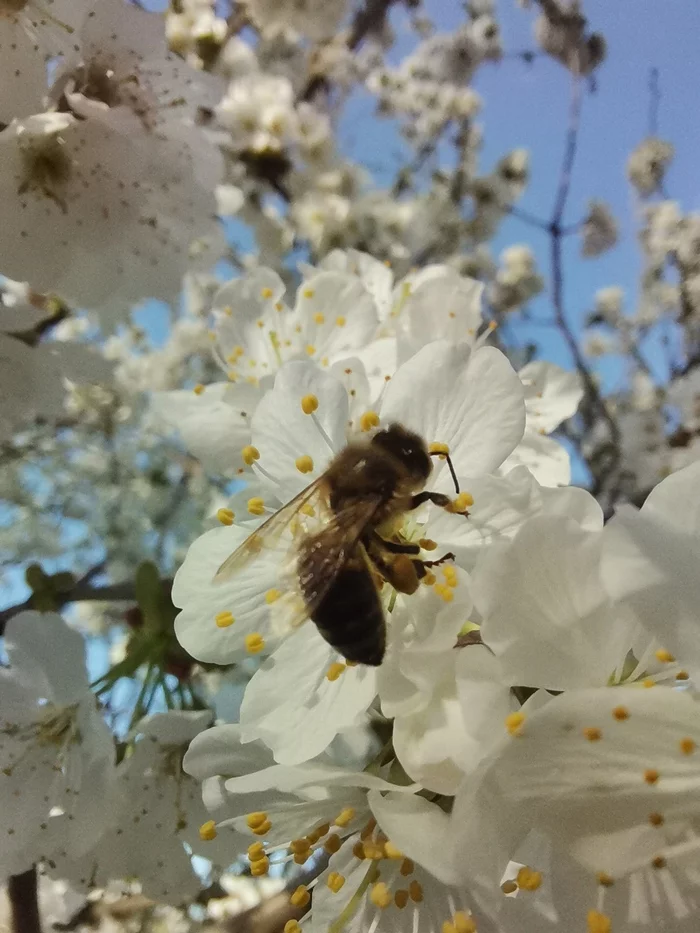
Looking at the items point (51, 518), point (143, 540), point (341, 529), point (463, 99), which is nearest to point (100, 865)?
point (341, 529)

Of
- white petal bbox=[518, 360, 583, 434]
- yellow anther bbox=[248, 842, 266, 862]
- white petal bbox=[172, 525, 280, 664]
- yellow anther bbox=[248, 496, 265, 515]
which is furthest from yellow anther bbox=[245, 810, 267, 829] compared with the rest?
white petal bbox=[518, 360, 583, 434]

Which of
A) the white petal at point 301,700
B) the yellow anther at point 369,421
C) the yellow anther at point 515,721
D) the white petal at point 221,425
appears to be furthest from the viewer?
the white petal at point 221,425

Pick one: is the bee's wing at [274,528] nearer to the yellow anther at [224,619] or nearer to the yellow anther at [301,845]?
the yellow anther at [224,619]

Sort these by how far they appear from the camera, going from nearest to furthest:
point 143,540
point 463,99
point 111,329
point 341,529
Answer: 1. point 341,529
2. point 111,329
3. point 143,540
4. point 463,99

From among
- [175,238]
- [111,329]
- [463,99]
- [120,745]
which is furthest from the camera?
[463,99]

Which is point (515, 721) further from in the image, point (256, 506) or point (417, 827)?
point (256, 506)

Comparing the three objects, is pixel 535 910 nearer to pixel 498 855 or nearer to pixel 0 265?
pixel 498 855

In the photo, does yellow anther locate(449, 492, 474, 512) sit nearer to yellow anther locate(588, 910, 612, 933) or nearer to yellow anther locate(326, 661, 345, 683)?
yellow anther locate(326, 661, 345, 683)

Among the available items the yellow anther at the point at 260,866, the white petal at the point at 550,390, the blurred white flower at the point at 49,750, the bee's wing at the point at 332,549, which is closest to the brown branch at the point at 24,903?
the blurred white flower at the point at 49,750
